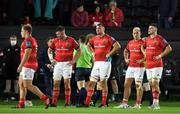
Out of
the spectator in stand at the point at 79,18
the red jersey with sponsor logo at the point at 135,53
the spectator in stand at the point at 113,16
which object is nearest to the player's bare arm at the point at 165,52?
the red jersey with sponsor logo at the point at 135,53

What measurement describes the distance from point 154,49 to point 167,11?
23.6 feet

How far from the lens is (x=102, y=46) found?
2123 centimetres

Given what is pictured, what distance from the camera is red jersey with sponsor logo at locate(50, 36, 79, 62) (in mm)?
21219

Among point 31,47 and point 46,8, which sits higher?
point 46,8

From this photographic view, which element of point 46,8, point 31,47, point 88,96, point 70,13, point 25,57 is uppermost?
point 46,8

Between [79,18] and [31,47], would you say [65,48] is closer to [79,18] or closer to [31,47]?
[31,47]

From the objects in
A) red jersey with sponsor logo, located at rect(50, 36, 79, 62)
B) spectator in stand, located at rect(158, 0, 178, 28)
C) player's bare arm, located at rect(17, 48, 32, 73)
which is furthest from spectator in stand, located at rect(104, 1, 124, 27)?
player's bare arm, located at rect(17, 48, 32, 73)

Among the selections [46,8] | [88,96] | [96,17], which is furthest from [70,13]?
[88,96]

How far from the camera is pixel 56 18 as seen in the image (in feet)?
92.9

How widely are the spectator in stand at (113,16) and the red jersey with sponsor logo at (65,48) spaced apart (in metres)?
6.54

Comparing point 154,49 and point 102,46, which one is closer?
point 154,49

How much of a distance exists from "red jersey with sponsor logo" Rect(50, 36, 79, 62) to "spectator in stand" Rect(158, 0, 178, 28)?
7336mm

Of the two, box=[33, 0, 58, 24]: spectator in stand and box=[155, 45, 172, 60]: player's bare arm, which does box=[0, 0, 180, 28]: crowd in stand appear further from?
box=[155, 45, 172, 60]: player's bare arm

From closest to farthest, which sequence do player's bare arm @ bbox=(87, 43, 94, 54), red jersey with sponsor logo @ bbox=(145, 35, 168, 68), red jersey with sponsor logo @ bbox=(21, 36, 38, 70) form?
red jersey with sponsor logo @ bbox=(21, 36, 38, 70)
red jersey with sponsor logo @ bbox=(145, 35, 168, 68)
player's bare arm @ bbox=(87, 43, 94, 54)
